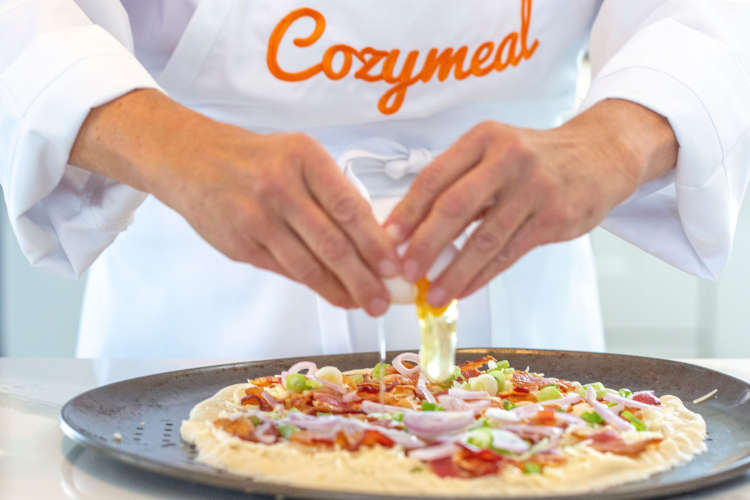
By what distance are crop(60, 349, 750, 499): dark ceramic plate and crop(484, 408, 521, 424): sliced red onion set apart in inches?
6.5

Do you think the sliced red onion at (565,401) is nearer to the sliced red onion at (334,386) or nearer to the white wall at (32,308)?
the sliced red onion at (334,386)

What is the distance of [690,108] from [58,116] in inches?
28.4

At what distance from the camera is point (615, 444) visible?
35.9 inches

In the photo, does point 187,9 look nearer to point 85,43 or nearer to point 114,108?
point 85,43

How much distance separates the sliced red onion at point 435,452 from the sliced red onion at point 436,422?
0.04 m

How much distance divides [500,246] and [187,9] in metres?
0.71

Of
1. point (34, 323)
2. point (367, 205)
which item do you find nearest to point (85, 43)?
point (367, 205)

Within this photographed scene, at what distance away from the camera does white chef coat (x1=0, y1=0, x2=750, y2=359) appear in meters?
1.12

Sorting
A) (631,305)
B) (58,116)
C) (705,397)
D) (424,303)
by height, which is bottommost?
(631,305)

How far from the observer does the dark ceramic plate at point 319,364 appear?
30.1 inches

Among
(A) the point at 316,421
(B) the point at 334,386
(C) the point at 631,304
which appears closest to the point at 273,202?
(A) the point at 316,421

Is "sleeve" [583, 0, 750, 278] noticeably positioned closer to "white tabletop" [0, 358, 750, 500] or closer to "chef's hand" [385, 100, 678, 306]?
"chef's hand" [385, 100, 678, 306]

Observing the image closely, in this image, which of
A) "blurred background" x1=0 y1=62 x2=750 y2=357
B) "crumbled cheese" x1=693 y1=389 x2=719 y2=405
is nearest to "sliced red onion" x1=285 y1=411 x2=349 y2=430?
"crumbled cheese" x1=693 y1=389 x2=719 y2=405

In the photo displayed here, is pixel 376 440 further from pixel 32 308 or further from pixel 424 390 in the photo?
pixel 32 308
